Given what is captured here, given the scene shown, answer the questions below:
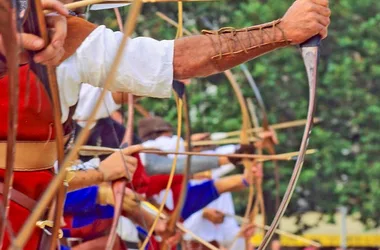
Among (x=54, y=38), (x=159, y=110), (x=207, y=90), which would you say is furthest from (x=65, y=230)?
(x=207, y=90)

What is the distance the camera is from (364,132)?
1060 centimetres

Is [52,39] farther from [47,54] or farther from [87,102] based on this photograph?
[87,102]

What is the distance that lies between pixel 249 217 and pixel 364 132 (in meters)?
3.38

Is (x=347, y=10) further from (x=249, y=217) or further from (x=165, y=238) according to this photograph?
(x=165, y=238)

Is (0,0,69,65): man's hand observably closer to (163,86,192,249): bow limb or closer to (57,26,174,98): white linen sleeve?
(57,26,174,98): white linen sleeve

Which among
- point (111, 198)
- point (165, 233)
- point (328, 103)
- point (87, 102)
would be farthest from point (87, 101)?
point (328, 103)

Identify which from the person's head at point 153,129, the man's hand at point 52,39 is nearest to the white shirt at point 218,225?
the person's head at point 153,129

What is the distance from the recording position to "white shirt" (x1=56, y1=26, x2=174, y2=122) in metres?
2.78

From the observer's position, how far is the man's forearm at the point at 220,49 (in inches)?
111

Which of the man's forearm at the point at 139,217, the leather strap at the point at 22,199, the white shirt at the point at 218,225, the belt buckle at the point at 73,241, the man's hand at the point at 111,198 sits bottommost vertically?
the white shirt at the point at 218,225

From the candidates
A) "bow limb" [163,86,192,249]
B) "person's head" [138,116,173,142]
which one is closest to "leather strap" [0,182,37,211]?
"bow limb" [163,86,192,249]

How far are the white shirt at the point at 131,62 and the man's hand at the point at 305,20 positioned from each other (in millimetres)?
300

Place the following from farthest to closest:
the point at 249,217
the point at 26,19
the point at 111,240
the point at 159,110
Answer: the point at 159,110
the point at 249,217
the point at 111,240
the point at 26,19

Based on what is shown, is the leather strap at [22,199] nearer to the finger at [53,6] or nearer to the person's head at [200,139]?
the finger at [53,6]
